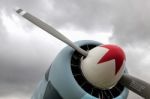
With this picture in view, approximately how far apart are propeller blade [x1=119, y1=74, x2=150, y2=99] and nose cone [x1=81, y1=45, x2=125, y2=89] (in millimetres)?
647

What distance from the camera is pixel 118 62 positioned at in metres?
11.0

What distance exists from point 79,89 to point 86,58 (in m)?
0.98

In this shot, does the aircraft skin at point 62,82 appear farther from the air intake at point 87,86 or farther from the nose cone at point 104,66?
the nose cone at point 104,66

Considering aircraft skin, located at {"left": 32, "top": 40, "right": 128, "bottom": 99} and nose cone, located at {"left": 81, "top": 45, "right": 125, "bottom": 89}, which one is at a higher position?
nose cone, located at {"left": 81, "top": 45, "right": 125, "bottom": 89}

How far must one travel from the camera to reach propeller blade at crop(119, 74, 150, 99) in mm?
11430

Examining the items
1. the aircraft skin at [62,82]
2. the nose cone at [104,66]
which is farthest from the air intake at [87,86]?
the nose cone at [104,66]

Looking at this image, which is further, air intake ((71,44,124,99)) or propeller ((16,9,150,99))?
air intake ((71,44,124,99))

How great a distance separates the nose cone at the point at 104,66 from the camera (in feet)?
36.0

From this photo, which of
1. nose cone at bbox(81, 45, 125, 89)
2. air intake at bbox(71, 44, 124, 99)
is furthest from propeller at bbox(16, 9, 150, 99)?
air intake at bbox(71, 44, 124, 99)

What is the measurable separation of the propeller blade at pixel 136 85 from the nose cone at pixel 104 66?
0.65 metres

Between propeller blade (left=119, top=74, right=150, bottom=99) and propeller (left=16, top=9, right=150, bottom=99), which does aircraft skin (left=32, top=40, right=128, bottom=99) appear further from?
propeller blade (left=119, top=74, right=150, bottom=99)

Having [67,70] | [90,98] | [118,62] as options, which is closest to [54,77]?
[67,70]

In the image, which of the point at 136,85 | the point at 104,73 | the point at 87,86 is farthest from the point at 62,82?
the point at 136,85

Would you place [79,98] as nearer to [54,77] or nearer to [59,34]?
[54,77]
